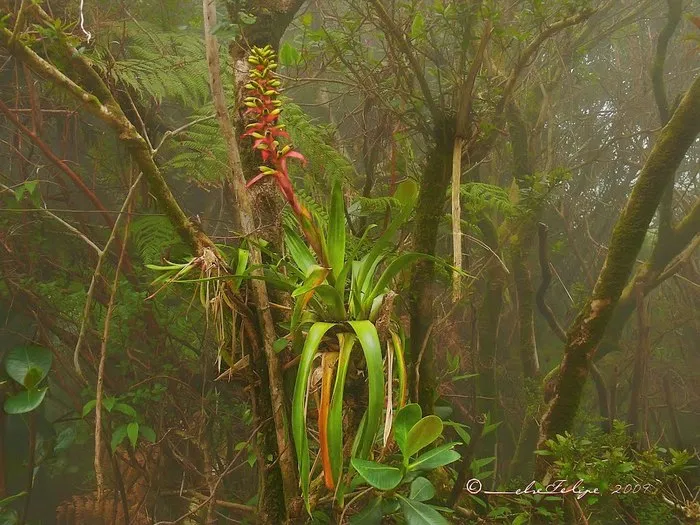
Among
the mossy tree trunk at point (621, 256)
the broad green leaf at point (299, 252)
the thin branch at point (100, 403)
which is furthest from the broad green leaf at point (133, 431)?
the mossy tree trunk at point (621, 256)

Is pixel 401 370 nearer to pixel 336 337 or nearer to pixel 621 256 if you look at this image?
pixel 336 337

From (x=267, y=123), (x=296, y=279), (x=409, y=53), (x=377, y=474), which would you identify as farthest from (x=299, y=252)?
(x=409, y=53)

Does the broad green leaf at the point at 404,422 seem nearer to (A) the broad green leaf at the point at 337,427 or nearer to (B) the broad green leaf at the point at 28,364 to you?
(A) the broad green leaf at the point at 337,427

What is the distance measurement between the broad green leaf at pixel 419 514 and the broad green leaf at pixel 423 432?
0.32 ft

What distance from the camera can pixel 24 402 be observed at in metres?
1.54

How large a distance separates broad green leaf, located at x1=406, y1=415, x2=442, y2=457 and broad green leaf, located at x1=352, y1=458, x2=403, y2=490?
0.18 ft

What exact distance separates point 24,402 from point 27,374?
0.26 feet

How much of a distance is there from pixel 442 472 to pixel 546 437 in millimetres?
389

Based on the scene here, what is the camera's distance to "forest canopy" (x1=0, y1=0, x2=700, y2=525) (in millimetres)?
1251

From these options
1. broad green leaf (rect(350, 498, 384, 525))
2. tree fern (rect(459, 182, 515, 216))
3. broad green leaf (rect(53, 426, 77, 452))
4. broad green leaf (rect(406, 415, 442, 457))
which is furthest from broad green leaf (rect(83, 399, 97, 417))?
tree fern (rect(459, 182, 515, 216))

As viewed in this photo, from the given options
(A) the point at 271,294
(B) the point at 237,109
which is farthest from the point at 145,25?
(A) the point at 271,294

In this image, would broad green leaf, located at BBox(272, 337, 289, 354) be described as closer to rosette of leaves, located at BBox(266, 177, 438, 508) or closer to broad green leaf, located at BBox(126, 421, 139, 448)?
rosette of leaves, located at BBox(266, 177, 438, 508)

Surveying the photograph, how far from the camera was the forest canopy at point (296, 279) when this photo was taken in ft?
4.10

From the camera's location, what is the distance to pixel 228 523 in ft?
6.61
